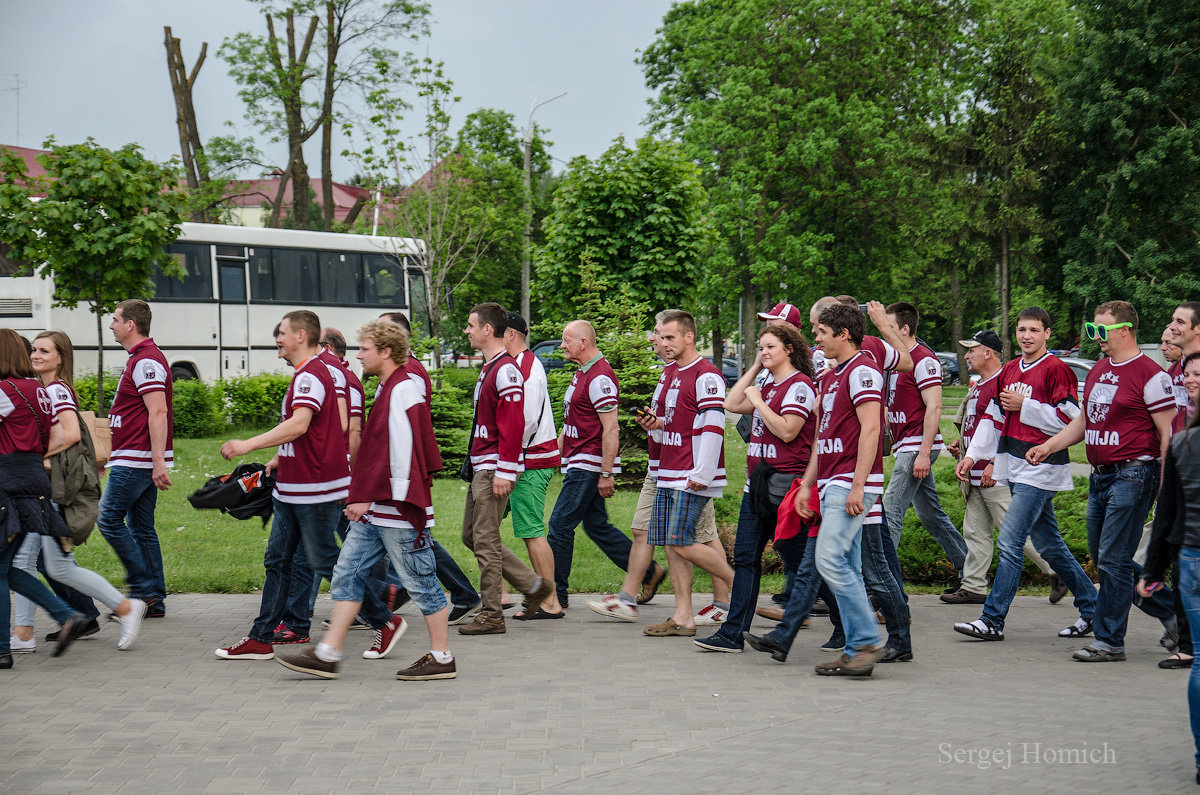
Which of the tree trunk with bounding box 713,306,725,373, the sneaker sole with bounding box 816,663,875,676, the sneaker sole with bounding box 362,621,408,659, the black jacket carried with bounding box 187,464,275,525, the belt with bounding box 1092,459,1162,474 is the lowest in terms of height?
the sneaker sole with bounding box 816,663,875,676

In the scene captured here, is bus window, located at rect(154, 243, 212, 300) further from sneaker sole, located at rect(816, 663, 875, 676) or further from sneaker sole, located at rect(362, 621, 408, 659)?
sneaker sole, located at rect(816, 663, 875, 676)

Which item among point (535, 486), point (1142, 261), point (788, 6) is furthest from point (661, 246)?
point (788, 6)

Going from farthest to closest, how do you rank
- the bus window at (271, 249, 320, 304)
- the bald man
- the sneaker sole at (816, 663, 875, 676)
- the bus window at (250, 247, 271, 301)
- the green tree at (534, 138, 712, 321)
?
the bus window at (271, 249, 320, 304)
the bus window at (250, 247, 271, 301)
the green tree at (534, 138, 712, 321)
the bald man
the sneaker sole at (816, 663, 875, 676)

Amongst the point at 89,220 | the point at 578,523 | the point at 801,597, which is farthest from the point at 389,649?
the point at 89,220

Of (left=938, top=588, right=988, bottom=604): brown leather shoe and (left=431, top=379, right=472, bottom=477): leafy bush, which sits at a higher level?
(left=431, top=379, right=472, bottom=477): leafy bush

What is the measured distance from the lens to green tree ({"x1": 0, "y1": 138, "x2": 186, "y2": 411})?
17062 mm

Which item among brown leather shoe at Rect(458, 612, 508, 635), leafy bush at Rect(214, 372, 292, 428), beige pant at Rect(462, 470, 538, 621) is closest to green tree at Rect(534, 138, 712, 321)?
leafy bush at Rect(214, 372, 292, 428)

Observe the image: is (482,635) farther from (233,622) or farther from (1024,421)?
(1024,421)

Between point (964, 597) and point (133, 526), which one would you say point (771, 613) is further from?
point (133, 526)

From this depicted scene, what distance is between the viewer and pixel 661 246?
16.9m

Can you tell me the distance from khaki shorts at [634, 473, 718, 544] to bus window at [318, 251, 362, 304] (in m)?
17.8

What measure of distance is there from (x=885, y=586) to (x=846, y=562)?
464 mm

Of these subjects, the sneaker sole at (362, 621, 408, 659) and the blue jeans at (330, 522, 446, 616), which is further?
the sneaker sole at (362, 621, 408, 659)

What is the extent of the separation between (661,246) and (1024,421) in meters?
10.0
